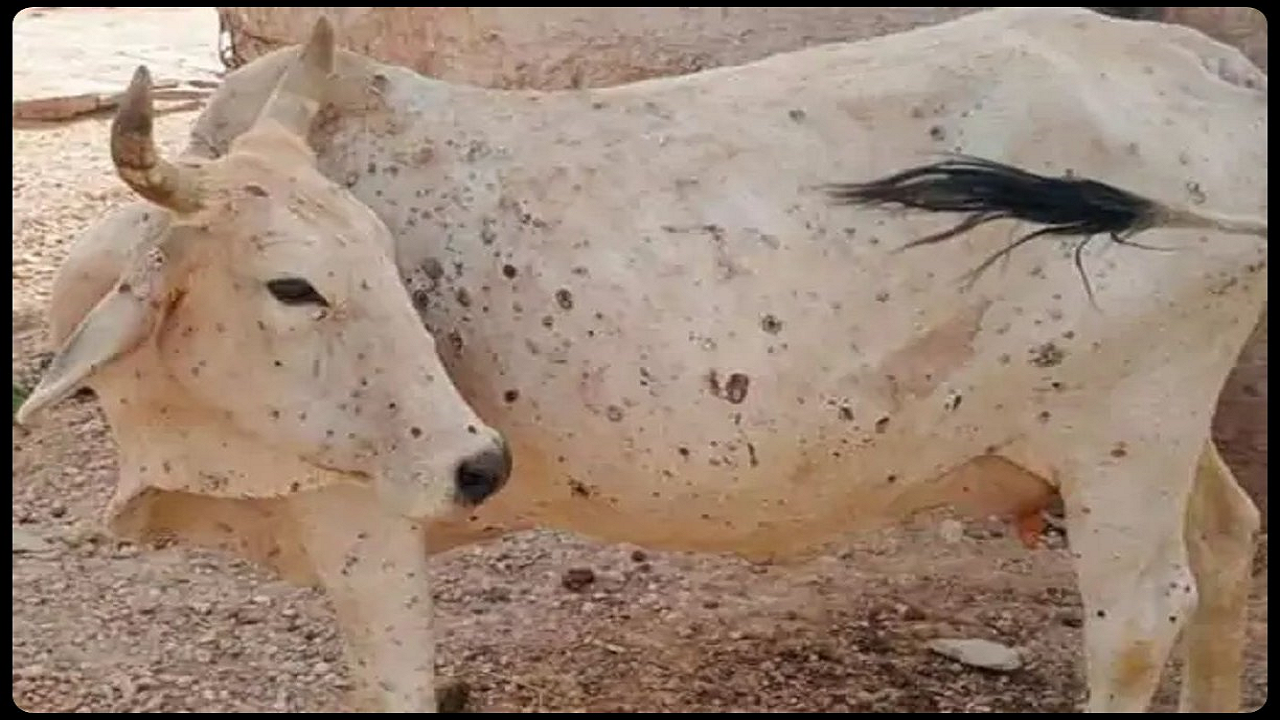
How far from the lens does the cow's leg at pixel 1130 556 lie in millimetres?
3459

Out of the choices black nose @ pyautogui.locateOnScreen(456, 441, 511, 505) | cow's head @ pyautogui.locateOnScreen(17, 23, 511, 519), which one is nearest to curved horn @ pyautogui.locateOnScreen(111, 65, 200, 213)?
cow's head @ pyautogui.locateOnScreen(17, 23, 511, 519)

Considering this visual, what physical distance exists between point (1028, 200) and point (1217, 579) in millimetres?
1024

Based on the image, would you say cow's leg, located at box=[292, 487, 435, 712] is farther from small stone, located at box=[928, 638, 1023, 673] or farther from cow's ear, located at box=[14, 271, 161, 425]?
small stone, located at box=[928, 638, 1023, 673]

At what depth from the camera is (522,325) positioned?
3400 mm

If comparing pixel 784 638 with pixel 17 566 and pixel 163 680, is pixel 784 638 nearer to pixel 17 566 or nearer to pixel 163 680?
pixel 163 680

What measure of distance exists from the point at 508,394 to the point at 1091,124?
1.01 m

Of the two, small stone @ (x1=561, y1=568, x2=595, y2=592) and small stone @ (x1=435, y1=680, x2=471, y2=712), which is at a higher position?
small stone @ (x1=435, y1=680, x2=471, y2=712)

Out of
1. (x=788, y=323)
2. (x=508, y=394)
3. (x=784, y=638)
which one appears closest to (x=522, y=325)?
(x=508, y=394)

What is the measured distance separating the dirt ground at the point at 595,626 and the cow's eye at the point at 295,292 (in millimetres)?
1278

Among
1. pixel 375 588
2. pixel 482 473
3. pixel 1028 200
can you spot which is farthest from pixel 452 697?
pixel 1028 200

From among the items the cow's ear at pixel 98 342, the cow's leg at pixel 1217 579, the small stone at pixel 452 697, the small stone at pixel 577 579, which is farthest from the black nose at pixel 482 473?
the small stone at pixel 577 579

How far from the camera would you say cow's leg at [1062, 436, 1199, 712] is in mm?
3459

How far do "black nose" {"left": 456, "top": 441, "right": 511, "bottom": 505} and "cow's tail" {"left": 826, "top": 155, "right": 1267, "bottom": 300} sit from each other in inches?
29.3

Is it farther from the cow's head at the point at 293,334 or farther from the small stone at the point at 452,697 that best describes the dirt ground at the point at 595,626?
the cow's head at the point at 293,334
